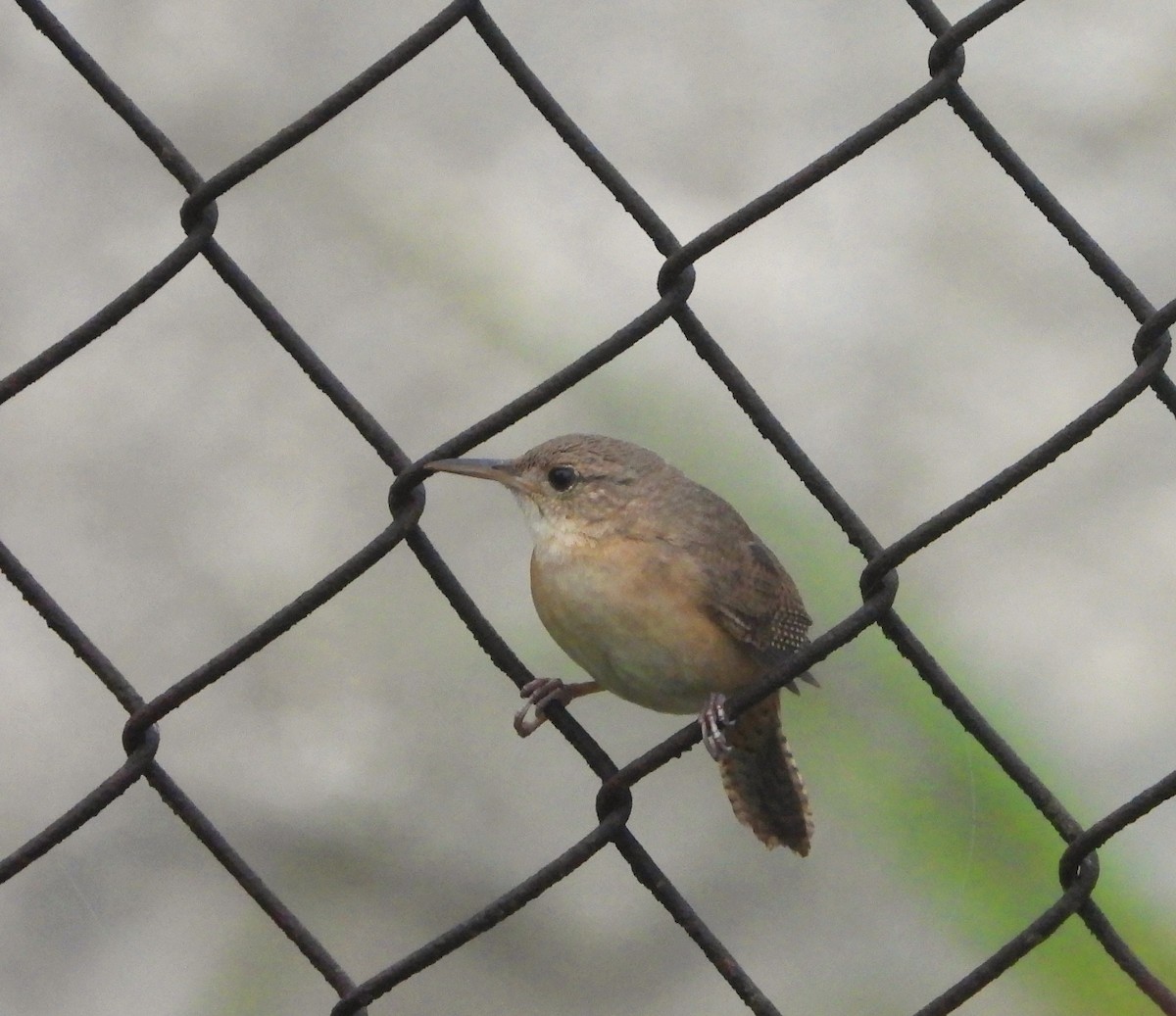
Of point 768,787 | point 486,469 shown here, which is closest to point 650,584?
point 486,469

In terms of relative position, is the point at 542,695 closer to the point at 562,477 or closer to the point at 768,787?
the point at 562,477

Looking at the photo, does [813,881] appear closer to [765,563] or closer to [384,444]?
[765,563]

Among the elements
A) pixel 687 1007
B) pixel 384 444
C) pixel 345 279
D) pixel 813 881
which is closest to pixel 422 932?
pixel 687 1007

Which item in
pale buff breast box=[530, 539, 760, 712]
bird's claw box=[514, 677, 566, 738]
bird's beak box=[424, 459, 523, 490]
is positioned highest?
bird's beak box=[424, 459, 523, 490]

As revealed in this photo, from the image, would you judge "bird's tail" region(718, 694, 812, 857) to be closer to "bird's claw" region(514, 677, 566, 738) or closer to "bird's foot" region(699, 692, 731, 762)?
"bird's claw" region(514, 677, 566, 738)

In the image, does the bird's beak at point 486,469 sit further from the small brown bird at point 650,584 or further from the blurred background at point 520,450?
the blurred background at point 520,450

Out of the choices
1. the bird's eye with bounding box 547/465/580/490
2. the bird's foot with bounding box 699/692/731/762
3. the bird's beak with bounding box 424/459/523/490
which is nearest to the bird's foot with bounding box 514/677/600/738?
the bird's foot with bounding box 699/692/731/762
